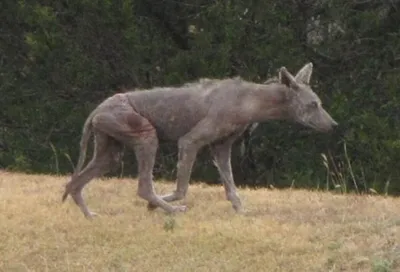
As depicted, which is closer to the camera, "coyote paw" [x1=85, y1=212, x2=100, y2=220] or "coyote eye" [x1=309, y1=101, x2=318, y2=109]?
"coyote paw" [x1=85, y1=212, x2=100, y2=220]

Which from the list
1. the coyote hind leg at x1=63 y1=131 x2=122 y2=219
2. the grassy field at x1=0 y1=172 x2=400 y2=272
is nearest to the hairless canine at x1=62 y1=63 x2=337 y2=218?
the coyote hind leg at x1=63 y1=131 x2=122 y2=219

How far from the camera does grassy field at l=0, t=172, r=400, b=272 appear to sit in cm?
930

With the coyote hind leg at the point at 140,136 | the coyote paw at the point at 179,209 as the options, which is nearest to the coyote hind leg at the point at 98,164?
the coyote hind leg at the point at 140,136

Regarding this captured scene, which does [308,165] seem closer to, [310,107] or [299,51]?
[299,51]

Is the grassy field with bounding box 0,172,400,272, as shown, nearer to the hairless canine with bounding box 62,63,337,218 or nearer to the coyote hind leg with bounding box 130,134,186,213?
the coyote hind leg with bounding box 130,134,186,213

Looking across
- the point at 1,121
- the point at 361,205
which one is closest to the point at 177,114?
the point at 361,205

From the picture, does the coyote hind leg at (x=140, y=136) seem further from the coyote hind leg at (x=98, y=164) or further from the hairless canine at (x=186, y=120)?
the coyote hind leg at (x=98, y=164)

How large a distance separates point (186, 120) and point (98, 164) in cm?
97

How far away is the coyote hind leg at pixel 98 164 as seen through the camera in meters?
11.1

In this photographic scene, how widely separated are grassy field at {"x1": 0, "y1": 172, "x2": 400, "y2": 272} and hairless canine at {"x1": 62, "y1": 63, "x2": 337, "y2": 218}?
343 millimetres

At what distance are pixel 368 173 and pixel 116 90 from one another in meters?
4.51

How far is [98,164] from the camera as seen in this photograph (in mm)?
11203

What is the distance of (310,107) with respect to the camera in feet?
36.7

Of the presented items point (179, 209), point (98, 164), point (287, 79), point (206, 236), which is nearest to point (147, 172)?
point (179, 209)
